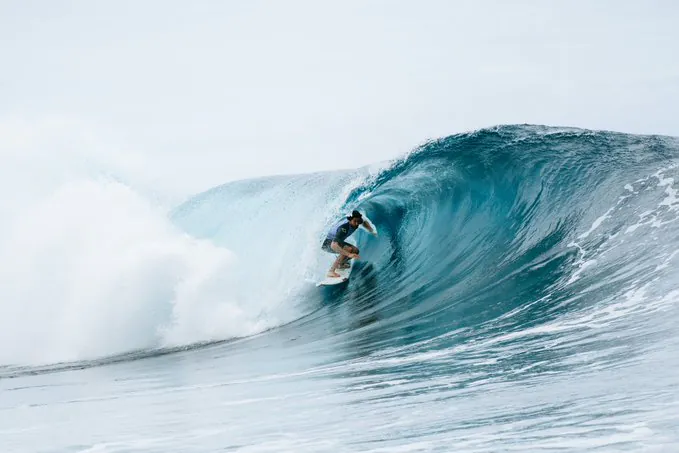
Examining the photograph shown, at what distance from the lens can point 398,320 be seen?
910 cm

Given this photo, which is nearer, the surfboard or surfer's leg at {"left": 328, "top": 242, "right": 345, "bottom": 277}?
the surfboard

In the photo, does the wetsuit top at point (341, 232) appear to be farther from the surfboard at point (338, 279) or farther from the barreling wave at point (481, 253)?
the barreling wave at point (481, 253)

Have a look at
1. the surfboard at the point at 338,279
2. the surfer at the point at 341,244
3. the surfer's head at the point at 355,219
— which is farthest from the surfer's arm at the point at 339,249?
the surfer's head at the point at 355,219

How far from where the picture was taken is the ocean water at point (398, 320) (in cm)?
477

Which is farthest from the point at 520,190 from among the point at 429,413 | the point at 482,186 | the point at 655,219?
the point at 429,413

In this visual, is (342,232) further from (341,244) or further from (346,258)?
(346,258)

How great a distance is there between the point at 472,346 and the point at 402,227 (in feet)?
21.3

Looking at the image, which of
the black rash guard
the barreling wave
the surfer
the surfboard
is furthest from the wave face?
the black rash guard

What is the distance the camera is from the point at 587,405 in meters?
4.49

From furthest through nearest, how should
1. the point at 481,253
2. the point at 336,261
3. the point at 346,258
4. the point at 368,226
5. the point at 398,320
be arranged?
the point at 346,258, the point at 336,261, the point at 368,226, the point at 481,253, the point at 398,320

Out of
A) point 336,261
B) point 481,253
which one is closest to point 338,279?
point 336,261

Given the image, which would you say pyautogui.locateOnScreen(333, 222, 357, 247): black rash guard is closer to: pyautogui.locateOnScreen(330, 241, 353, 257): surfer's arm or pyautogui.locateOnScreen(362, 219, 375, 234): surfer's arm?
pyautogui.locateOnScreen(330, 241, 353, 257): surfer's arm

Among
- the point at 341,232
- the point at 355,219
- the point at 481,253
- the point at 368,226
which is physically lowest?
the point at 481,253

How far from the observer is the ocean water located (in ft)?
15.6
